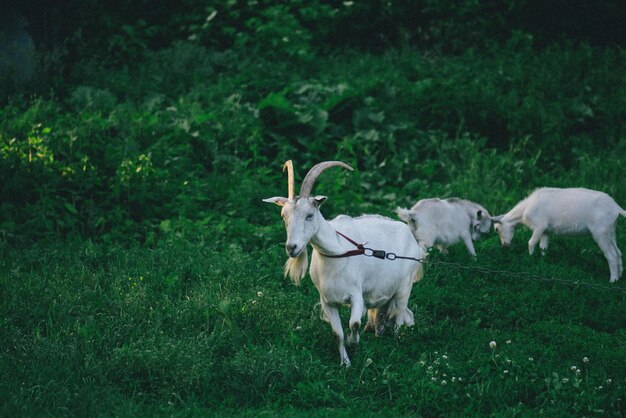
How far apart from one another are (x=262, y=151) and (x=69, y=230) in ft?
11.4

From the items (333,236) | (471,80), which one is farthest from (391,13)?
(333,236)

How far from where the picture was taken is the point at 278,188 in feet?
37.3

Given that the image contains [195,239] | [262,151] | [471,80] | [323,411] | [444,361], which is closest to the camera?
[323,411]

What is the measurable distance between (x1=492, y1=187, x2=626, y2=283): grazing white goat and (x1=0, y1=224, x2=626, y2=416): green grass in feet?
1.16

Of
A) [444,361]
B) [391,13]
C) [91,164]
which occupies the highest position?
[391,13]

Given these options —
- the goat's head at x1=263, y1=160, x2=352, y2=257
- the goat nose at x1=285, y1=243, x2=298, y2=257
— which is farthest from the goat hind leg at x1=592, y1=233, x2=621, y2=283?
the goat nose at x1=285, y1=243, x2=298, y2=257

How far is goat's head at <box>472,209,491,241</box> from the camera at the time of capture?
401 inches

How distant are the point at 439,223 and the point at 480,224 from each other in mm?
777

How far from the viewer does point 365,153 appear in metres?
12.8

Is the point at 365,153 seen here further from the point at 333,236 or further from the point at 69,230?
the point at 333,236

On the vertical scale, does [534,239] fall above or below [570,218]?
below

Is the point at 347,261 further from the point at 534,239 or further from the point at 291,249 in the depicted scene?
the point at 534,239

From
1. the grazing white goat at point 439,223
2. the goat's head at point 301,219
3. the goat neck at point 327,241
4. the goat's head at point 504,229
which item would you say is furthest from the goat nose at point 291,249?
the goat's head at point 504,229

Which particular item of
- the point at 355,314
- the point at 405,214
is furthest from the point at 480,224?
the point at 355,314
